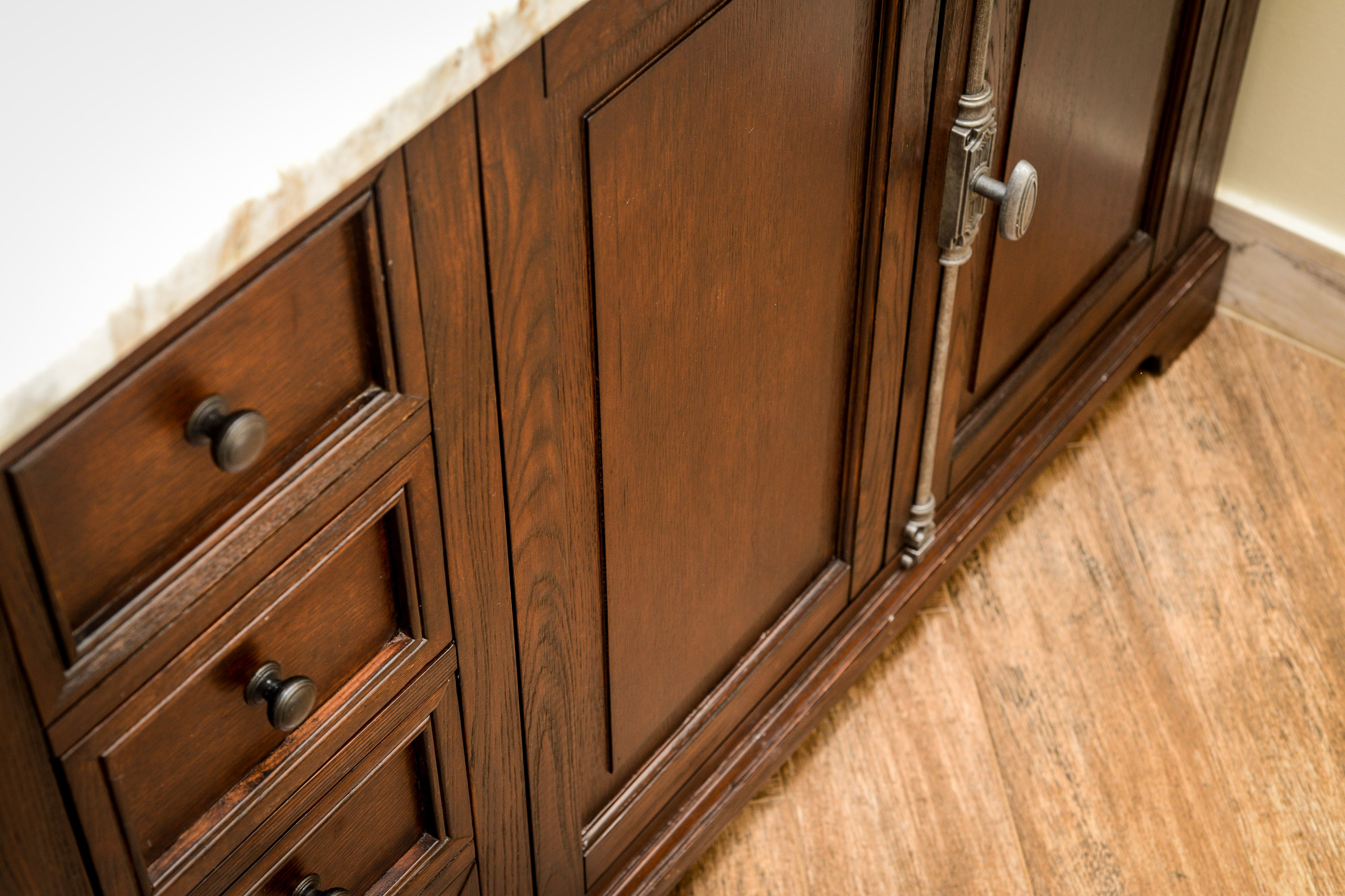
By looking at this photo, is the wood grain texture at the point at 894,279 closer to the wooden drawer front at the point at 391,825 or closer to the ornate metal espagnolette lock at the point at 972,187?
the ornate metal espagnolette lock at the point at 972,187

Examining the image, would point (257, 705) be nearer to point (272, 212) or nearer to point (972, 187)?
point (272, 212)

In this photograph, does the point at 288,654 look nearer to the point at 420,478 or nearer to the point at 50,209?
the point at 420,478

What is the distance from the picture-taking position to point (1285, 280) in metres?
1.64

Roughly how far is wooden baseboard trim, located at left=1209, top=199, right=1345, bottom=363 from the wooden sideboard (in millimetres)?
301

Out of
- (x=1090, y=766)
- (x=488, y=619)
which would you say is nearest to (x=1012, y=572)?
(x=1090, y=766)

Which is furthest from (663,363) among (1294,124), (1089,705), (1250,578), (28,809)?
(1294,124)

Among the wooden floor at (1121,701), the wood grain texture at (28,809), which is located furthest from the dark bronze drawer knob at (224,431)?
the wooden floor at (1121,701)

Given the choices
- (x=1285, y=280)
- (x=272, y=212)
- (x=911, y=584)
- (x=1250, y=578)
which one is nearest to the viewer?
(x=272, y=212)

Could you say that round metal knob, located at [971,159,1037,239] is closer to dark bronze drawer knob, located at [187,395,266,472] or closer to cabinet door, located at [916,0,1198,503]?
cabinet door, located at [916,0,1198,503]

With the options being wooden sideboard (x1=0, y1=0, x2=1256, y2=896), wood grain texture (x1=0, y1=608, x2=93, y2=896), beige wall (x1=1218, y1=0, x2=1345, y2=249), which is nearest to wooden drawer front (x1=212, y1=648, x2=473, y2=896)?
wooden sideboard (x1=0, y1=0, x2=1256, y2=896)

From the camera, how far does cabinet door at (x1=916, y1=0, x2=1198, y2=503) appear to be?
109cm

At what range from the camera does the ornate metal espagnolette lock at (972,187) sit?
1.00 m

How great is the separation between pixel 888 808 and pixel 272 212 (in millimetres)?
901

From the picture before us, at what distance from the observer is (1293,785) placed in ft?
4.28
